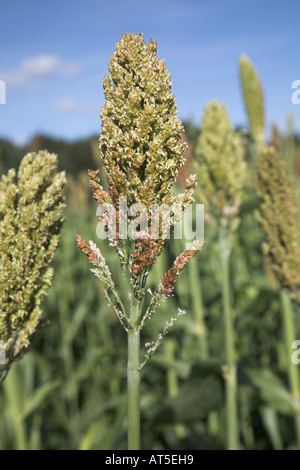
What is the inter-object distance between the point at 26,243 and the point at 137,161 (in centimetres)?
42

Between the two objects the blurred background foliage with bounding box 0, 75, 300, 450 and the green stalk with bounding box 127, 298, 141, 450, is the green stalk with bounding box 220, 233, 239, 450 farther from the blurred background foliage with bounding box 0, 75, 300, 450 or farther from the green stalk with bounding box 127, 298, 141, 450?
the green stalk with bounding box 127, 298, 141, 450

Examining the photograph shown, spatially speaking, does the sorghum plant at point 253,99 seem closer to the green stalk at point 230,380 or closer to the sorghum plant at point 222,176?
the sorghum plant at point 222,176

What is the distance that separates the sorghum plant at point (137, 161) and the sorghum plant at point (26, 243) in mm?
213

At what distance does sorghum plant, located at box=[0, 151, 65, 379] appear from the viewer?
134 cm

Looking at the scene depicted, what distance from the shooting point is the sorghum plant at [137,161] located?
1173 millimetres

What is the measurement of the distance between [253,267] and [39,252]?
481 centimetres

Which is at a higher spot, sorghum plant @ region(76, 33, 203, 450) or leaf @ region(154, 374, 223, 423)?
sorghum plant @ region(76, 33, 203, 450)

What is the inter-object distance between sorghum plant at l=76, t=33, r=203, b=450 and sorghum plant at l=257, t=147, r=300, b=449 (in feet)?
4.91

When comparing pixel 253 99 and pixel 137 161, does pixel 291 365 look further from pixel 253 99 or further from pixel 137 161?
pixel 137 161

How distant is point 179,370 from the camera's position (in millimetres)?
3746

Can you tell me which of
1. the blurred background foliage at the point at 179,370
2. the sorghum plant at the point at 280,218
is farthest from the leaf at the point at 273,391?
the sorghum plant at the point at 280,218

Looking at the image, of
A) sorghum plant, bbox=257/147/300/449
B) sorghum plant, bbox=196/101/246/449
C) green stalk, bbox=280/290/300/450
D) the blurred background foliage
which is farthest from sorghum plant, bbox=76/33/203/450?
green stalk, bbox=280/290/300/450
